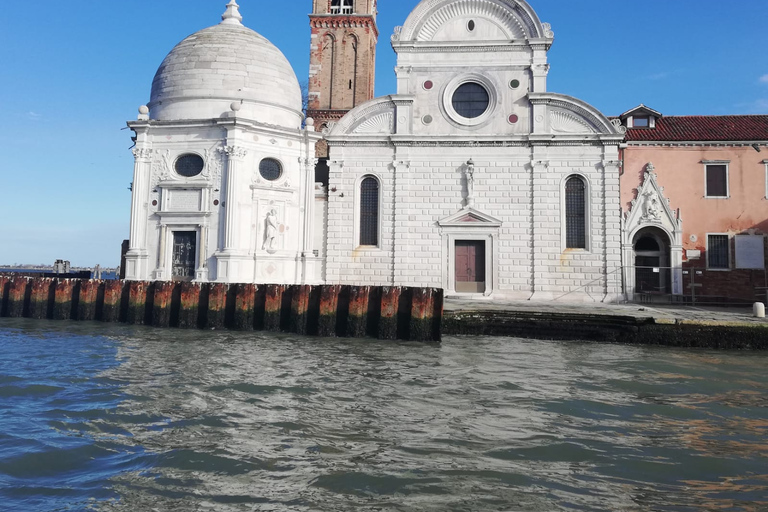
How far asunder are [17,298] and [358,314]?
42.4 ft

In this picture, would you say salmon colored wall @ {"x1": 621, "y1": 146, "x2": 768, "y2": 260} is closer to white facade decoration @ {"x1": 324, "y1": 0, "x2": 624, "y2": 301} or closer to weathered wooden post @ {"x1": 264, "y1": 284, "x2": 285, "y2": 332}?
white facade decoration @ {"x1": 324, "y1": 0, "x2": 624, "y2": 301}

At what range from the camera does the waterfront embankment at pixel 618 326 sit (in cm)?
1445

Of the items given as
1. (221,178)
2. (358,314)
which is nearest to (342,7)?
(221,178)

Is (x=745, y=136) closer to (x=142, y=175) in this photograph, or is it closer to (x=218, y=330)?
(x=218, y=330)

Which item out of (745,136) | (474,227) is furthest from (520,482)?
(745,136)

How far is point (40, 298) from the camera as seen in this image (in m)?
19.3

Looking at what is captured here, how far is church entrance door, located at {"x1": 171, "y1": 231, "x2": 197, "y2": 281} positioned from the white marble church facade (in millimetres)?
58

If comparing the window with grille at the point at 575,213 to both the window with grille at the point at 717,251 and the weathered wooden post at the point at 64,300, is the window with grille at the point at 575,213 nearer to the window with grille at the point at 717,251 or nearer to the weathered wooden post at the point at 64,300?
the window with grille at the point at 717,251

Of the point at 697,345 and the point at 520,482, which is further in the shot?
the point at 697,345

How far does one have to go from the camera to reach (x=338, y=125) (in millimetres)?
23844

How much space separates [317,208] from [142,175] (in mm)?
7264

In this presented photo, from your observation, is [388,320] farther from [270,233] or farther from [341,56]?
[341,56]

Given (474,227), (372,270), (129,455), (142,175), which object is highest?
(142,175)

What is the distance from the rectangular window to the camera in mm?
22969
